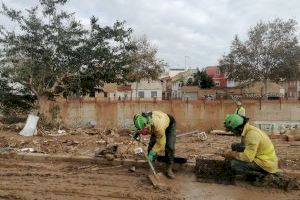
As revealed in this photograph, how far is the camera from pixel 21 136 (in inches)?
639

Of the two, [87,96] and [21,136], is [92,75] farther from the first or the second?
[21,136]

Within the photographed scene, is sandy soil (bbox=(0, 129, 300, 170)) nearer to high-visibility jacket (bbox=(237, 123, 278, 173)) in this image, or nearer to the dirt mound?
the dirt mound

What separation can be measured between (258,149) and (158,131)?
1925 mm

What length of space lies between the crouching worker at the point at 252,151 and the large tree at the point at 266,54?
33.9m

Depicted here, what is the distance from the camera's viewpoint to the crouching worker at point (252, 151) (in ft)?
25.6

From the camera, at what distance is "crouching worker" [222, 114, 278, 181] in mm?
7816

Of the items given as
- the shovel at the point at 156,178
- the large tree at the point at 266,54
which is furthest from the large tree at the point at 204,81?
the shovel at the point at 156,178

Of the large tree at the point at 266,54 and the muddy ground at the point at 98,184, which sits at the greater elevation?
the large tree at the point at 266,54

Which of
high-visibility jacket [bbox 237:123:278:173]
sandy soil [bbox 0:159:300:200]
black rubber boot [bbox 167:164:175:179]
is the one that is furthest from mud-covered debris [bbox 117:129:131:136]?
high-visibility jacket [bbox 237:123:278:173]

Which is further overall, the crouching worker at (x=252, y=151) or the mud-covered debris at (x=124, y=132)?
the mud-covered debris at (x=124, y=132)

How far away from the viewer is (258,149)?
802 centimetres

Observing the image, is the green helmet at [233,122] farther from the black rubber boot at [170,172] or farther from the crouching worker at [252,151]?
the black rubber boot at [170,172]

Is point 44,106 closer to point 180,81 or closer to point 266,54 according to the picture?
point 266,54

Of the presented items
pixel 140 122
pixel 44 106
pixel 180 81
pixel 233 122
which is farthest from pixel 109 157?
pixel 180 81
